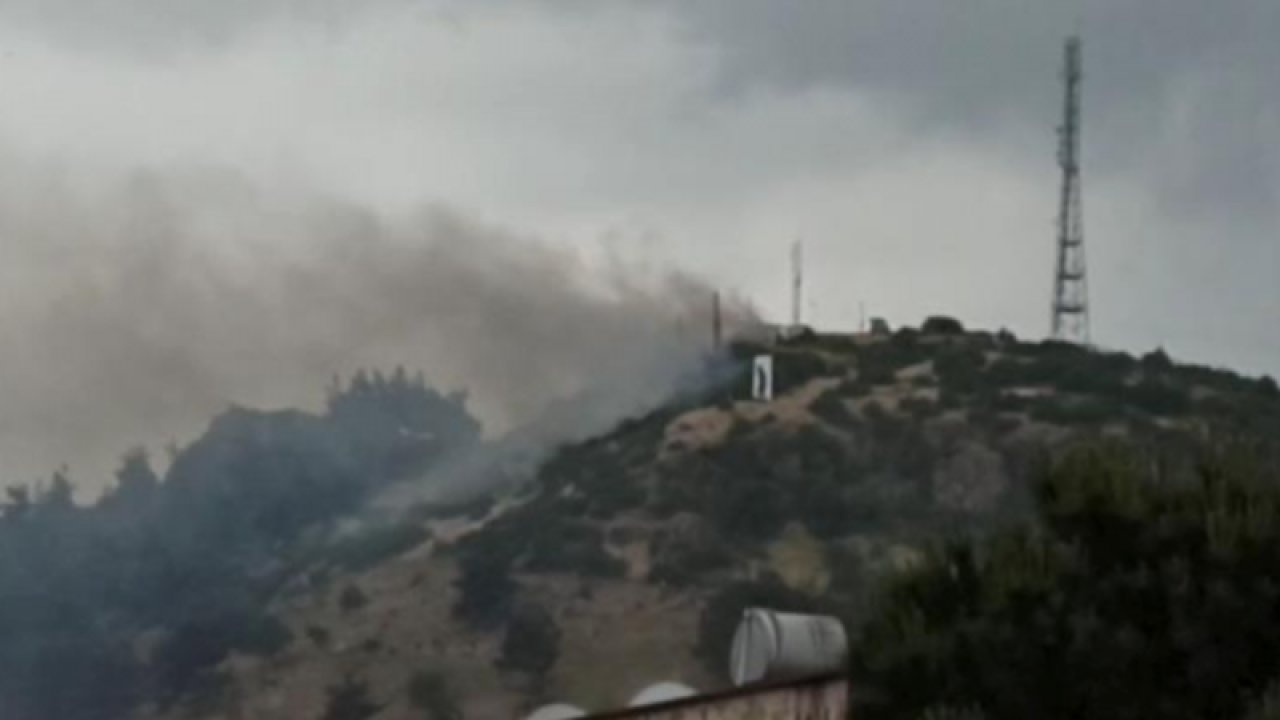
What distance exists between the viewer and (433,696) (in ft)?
348

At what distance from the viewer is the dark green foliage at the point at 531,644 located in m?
105

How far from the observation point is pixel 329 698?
358 ft

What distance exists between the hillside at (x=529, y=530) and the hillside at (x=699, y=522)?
0.16 meters

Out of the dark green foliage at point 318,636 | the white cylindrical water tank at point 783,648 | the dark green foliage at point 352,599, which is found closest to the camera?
the white cylindrical water tank at point 783,648

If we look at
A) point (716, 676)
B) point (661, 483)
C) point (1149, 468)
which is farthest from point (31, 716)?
point (1149, 468)

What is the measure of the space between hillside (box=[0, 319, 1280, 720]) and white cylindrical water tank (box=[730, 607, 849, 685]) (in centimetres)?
5174

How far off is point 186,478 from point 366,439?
9898 millimetres

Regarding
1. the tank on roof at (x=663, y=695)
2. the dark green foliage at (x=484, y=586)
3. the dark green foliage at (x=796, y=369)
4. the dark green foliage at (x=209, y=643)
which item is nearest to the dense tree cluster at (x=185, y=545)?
the dark green foliage at (x=209, y=643)

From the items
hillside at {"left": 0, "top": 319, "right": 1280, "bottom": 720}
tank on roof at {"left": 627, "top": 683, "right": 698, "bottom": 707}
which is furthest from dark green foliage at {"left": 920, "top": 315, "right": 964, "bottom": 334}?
tank on roof at {"left": 627, "top": 683, "right": 698, "bottom": 707}

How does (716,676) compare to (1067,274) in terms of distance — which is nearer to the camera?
(716,676)

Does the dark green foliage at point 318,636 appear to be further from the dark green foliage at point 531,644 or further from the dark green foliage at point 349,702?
the dark green foliage at point 531,644

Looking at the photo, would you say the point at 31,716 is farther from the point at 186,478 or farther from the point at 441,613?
the point at 186,478

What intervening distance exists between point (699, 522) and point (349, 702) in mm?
18244

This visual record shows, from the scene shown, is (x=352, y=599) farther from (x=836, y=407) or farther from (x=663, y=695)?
(x=663, y=695)
